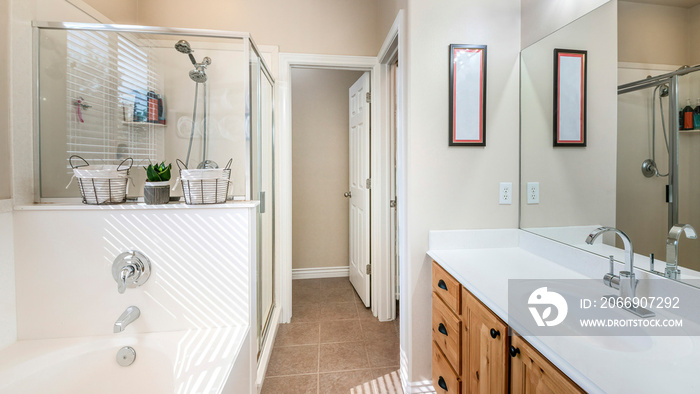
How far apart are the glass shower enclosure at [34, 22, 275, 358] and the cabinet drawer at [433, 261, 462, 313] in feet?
3.51

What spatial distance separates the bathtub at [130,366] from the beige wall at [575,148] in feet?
5.35

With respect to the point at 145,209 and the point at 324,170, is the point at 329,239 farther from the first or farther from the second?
the point at 145,209

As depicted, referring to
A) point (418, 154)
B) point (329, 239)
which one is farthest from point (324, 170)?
point (418, 154)

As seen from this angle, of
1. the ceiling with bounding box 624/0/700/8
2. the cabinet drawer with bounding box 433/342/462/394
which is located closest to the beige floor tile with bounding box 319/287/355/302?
the cabinet drawer with bounding box 433/342/462/394

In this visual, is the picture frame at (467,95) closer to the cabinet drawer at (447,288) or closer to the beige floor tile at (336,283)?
the cabinet drawer at (447,288)

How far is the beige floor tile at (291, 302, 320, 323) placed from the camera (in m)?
2.62

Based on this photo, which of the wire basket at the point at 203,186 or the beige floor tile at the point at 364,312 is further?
the beige floor tile at the point at 364,312

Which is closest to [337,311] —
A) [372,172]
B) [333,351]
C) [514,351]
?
[333,351]

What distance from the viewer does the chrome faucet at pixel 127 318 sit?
130 centimetres

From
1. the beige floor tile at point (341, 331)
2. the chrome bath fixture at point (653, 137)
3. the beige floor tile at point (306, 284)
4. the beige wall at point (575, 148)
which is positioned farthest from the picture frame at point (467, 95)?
the beige floor tile at point (306, 284)

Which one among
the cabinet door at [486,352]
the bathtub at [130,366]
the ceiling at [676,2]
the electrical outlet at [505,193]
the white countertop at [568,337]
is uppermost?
the ceiling at [676,2]

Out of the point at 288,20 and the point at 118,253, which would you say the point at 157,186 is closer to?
the point at 118,253

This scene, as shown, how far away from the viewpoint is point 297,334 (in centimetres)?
238

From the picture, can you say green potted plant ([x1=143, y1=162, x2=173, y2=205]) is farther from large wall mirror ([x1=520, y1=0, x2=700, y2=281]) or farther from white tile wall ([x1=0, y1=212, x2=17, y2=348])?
large wall mirror ([x1=520, y1=0, x2=700, y2=281])
